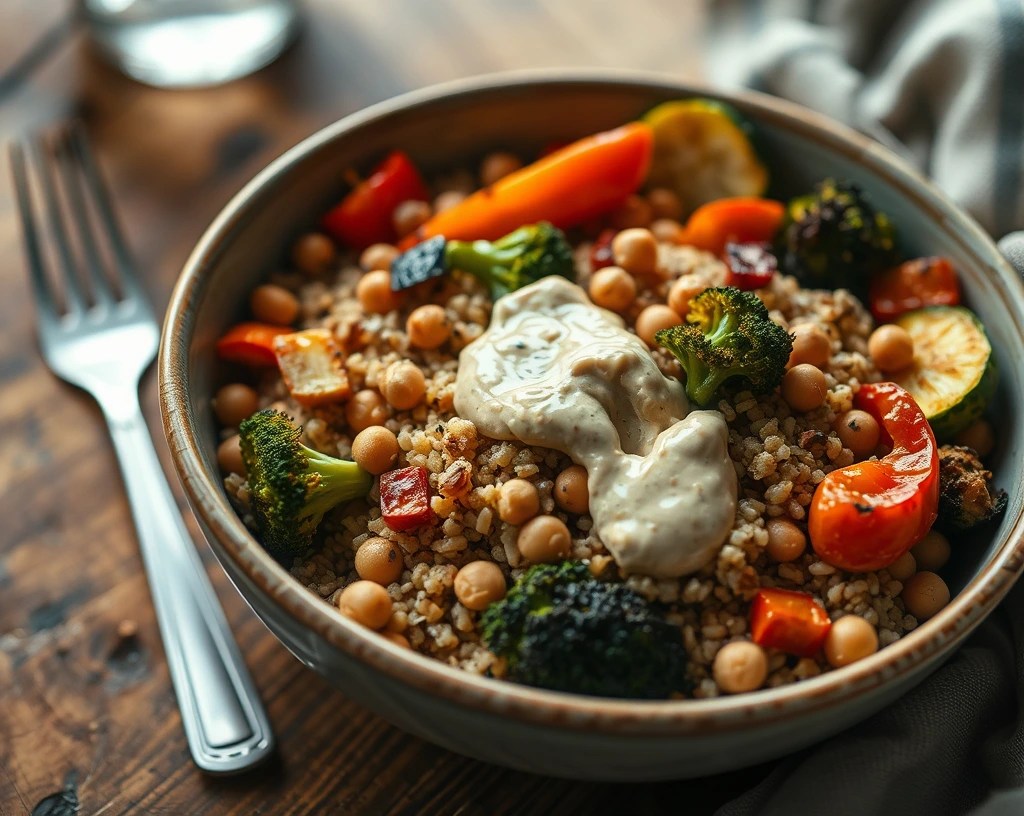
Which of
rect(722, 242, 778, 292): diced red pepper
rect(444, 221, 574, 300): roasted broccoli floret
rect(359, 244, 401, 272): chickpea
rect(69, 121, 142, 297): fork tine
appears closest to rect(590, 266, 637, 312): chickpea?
rect(444, 221, 574, 300): roasted broccoli floret

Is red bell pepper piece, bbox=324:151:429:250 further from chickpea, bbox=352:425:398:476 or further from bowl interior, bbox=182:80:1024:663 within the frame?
chickpea, bbox=352:425:398:476

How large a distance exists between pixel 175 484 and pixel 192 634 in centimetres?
58

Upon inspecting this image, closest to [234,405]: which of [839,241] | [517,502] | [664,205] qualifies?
[517,502]

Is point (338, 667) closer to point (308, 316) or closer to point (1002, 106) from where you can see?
point (308, 316)

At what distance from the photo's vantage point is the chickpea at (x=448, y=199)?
309 centimetres

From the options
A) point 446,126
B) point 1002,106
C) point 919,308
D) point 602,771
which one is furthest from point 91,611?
point 1002,106

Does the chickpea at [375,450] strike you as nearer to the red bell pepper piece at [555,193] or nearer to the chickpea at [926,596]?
the red bell pepper piece at [555,193]

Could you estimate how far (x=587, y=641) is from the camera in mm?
2098

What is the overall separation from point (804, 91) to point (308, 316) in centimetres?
197

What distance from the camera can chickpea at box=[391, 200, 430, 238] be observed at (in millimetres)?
3080

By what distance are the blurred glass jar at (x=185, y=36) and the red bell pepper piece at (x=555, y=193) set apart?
1496 millimetres

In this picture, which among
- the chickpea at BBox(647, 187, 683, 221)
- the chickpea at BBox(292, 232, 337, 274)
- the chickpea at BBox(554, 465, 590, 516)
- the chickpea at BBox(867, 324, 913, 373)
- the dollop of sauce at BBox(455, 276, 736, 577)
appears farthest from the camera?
the chickpea at BBox(647, 187, 683, 221)

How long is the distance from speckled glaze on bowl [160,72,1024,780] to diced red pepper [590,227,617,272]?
0.58 meters

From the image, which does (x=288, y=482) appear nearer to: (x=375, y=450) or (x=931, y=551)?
(x=375, y=450)
